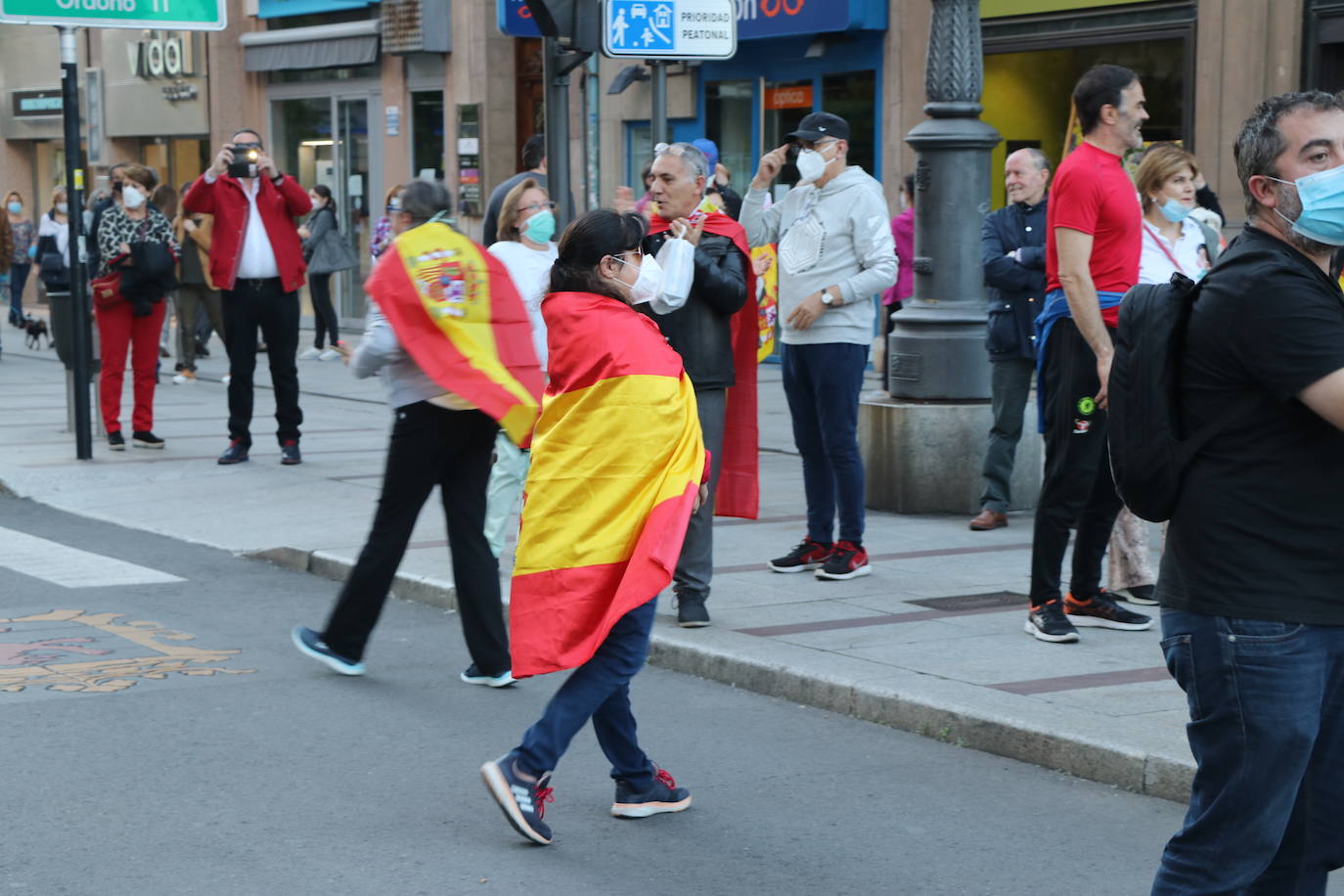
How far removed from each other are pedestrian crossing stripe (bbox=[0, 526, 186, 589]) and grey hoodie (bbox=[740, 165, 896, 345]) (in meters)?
3.13

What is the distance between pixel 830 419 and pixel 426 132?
17057 mm

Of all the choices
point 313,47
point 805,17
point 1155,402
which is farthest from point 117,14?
point 313,47

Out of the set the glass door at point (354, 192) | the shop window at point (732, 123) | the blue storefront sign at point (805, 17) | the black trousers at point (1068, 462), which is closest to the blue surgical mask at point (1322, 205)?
the black trousers at point (1068, 462)

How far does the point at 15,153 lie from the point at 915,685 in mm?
31288

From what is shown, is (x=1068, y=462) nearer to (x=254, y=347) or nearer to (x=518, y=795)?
→ (x=518, y=795)

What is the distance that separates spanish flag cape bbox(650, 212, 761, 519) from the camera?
739cm

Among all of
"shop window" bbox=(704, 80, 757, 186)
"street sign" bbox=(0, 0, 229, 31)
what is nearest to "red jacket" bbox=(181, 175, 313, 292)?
"street sign" bbox=(0, 0, 229, 31)

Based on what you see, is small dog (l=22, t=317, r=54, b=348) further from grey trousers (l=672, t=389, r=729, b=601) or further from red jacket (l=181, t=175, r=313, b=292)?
grey trousers (l=672, t=389, r=729, b=601)

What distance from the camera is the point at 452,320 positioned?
632cm

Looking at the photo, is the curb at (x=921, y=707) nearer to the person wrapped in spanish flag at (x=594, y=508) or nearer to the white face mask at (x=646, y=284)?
the person wrapped in spanish flag at (x=594, y=508)

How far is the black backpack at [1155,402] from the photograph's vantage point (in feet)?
10.7

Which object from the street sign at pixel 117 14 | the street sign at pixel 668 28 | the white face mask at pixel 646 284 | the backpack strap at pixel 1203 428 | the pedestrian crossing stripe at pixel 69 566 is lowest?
the pedestrian crossing stripe at pixel 69 566

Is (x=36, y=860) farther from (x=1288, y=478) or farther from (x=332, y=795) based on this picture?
(x=1288, y=478)

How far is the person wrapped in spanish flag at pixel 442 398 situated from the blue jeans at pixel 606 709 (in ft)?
4.89
